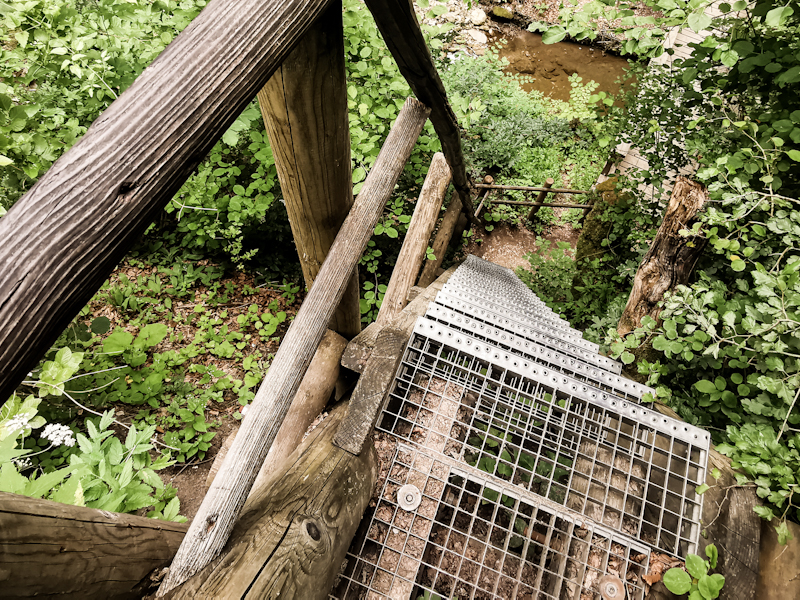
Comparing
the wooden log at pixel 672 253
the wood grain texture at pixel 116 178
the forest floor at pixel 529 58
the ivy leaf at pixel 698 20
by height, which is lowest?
the wood grain texture at pixel 116 178

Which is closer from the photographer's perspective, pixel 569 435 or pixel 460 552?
pixel 460 552

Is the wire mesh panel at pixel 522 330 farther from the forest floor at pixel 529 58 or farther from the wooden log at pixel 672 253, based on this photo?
the forest floor at pixel 529 58

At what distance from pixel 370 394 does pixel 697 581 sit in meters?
1.12

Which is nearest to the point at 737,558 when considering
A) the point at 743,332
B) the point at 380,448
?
the point at 743,332

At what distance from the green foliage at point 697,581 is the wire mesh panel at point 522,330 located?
1.08 metres

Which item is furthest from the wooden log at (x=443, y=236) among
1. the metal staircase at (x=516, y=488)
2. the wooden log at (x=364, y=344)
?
the metal staircase at (x=516, y=488)

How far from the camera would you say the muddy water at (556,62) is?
9539mm

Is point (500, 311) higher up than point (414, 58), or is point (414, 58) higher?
Answer: point (414, 58)

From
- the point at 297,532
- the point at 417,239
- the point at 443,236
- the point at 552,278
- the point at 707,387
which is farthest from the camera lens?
the point at 552,278

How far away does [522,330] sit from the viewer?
2.14 m

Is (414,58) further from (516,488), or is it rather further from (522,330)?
(516,488)

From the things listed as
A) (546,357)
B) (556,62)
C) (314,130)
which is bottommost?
(546,357)

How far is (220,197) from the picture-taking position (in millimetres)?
3627

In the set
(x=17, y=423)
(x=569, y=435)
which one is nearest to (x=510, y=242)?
(x=569, y=435)
